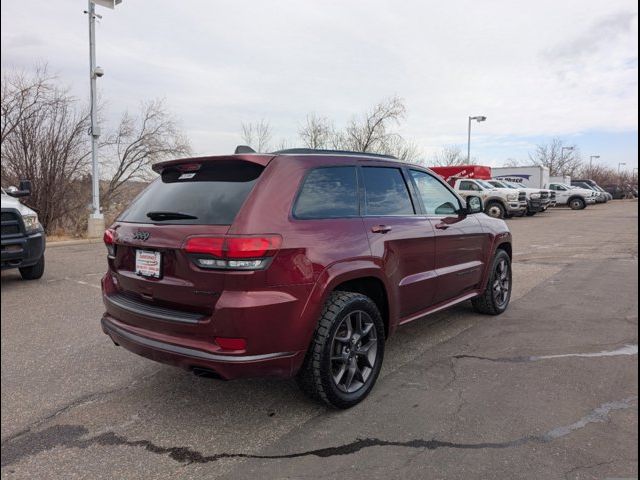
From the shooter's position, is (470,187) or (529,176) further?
(529,176)

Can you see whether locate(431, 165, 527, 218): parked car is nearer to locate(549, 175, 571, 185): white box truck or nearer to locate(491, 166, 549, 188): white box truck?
locate(491, 166, 549, 188): white box truck

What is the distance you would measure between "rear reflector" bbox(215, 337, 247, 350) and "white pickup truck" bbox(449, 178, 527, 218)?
2198 cm

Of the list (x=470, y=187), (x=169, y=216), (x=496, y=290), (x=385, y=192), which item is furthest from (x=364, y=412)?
(x=470, y=187)

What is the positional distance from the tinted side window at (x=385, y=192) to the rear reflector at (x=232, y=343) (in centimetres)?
140

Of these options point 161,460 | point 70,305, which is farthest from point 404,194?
point 70,305

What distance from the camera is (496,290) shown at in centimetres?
555

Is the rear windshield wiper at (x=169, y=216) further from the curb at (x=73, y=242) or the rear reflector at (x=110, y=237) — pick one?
the curb at (x=73, y=242)

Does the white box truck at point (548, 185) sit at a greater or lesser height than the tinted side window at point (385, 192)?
greater

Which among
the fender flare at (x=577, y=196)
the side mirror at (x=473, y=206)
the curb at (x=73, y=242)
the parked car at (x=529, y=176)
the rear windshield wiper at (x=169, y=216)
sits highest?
the parked car at (x=529, y=176)

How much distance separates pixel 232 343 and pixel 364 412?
43.0 inches

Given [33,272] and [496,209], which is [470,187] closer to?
[496,209]

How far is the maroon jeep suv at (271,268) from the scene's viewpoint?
108 inches

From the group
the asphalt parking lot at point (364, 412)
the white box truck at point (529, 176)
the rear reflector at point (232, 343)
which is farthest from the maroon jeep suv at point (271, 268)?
the white box truck at point (529, 176)

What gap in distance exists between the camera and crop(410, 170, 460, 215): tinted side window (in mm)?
4355
